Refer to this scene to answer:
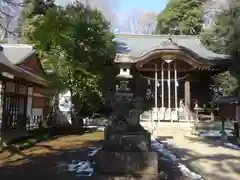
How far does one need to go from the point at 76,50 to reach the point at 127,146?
27.9 feet

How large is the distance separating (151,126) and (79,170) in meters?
8.84

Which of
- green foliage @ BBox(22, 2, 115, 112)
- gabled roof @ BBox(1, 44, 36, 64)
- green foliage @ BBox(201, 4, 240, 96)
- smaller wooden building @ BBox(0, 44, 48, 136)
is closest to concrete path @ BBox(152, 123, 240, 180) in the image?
green foliage @ BBox(22, 2, 115, 112)

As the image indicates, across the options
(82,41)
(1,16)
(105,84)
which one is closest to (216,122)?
(105,84)

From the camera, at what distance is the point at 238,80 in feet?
57.2

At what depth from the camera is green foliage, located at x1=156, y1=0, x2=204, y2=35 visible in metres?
27.8

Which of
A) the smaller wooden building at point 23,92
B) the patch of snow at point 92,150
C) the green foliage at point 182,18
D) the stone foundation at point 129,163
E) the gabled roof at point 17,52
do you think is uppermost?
the green foliage at point 182,18

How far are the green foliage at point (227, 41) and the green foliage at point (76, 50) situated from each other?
887cm

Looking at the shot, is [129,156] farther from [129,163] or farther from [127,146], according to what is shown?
[127,146]

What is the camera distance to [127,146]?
6.00m

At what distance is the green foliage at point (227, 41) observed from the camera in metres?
17.8

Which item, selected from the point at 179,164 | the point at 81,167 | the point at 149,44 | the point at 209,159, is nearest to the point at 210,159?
the point at 209,159

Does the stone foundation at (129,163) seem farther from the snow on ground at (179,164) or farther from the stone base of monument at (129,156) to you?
the snow on ground at (179,164)

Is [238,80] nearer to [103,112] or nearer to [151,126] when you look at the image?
[151,126]

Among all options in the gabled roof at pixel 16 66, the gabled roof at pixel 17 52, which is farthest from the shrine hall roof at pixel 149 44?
the gabled roof at pixel 16 66
